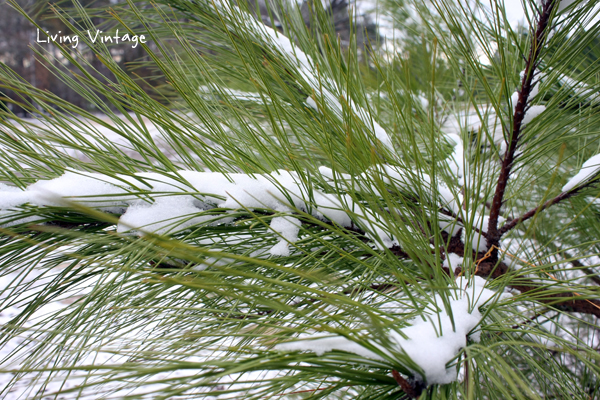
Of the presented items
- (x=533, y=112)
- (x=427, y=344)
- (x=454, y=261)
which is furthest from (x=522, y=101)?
(x=427, y=344)

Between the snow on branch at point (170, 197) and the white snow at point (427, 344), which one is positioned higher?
the snow on branch at point (170, 197)

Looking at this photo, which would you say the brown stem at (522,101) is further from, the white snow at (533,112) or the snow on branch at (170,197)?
the snow on branch at (170,197)

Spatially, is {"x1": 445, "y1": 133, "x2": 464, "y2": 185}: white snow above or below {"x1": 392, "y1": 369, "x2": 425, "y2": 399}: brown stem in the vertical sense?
above

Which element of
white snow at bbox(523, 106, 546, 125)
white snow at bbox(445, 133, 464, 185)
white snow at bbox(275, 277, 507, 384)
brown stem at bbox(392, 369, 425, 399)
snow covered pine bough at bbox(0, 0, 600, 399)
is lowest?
brown stem at bbox(392, 369, 425, 399)

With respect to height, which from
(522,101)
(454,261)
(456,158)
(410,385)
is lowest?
(410,385)

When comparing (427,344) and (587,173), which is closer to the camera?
(427,344)

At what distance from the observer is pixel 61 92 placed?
A: 272 inches

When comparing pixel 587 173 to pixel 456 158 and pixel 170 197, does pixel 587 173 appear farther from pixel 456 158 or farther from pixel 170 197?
pixel 170 197

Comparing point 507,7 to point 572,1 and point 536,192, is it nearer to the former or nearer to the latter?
point 572,1

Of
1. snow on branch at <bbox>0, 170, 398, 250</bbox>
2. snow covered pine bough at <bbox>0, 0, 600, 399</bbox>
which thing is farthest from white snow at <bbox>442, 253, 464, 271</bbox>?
snow on branch at <bbox>0, 170, 398, 250</bbox>

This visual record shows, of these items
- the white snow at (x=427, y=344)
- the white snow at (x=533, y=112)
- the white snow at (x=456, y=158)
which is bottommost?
the white snow at (x=427, y=344)

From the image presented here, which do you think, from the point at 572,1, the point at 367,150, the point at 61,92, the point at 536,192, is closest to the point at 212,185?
the point at 367,150

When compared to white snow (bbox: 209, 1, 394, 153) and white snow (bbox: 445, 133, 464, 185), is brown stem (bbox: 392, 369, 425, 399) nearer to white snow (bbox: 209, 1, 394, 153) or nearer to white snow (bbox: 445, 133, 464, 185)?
white snow (bbox: 209, 1, 394, 153)

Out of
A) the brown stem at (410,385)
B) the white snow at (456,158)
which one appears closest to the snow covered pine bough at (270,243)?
the brown stem at (410,385)
